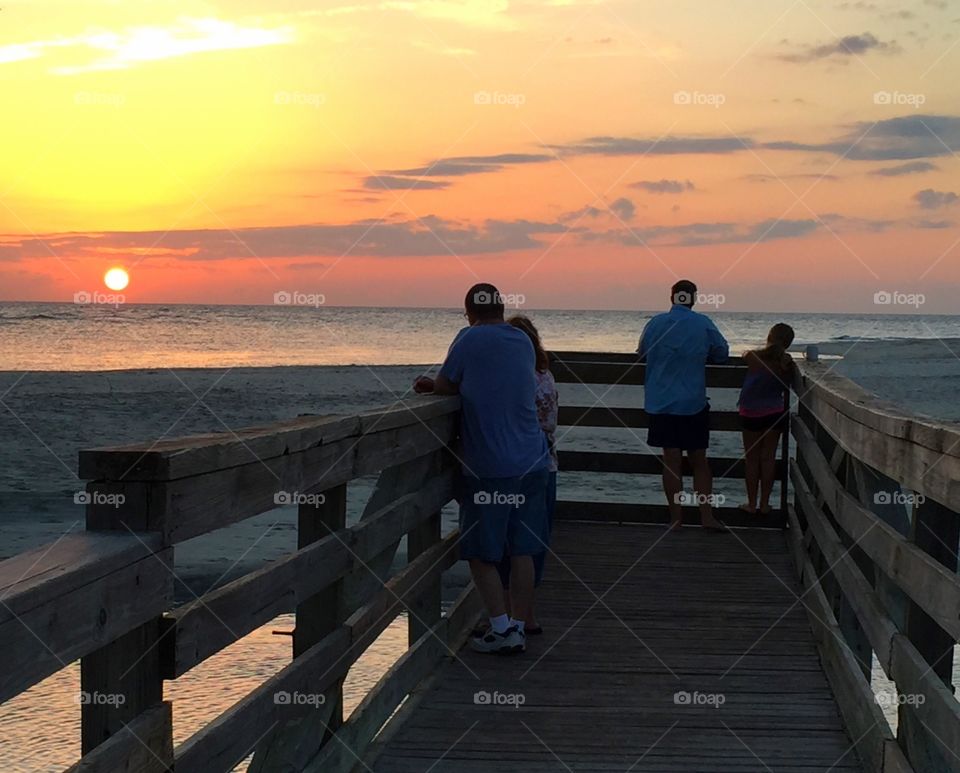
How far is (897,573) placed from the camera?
3.95 m

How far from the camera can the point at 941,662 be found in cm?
379

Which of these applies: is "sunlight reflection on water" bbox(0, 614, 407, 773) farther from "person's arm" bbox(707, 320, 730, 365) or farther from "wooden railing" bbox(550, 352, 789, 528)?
"person's arm" bbox(707, 320, 730, 365)

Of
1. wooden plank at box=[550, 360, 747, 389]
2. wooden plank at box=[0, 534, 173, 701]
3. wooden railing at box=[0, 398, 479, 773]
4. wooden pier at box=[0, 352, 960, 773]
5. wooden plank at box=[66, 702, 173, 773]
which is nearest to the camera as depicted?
wooden plank at box=[0, 534, 173, 701]

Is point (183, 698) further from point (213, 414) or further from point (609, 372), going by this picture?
point (213, 414)

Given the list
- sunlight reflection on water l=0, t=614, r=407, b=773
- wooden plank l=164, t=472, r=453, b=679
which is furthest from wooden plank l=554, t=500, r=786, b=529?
wooden plank l=164, t=472, r=453, b=679

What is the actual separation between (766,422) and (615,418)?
1.14 m

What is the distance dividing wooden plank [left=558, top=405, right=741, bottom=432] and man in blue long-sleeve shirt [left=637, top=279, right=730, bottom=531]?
315 millimetres

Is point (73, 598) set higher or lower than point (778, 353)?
higher

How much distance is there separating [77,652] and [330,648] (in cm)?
198

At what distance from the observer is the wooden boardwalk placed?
4.84 m

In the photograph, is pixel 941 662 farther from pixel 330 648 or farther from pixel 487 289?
pixel 487 289

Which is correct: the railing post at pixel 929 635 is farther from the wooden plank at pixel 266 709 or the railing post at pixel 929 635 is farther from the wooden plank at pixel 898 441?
the wooden plank at pixel 266 709

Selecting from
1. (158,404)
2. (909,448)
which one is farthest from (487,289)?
(158,404)

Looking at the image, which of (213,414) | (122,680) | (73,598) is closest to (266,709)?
(122,680)
